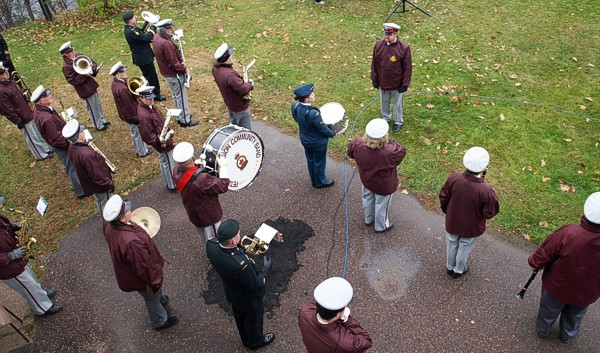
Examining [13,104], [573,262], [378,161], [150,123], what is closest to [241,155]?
[378,161]

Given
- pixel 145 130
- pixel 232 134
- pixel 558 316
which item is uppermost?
pixel 232 134

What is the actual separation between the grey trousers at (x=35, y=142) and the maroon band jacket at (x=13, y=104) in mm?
164

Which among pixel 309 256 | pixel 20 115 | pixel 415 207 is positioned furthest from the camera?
pixel 20 115

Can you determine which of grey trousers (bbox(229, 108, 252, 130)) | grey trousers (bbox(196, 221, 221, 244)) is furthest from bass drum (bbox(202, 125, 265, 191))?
grey trousers (bbox(229, 108, 252, 130))

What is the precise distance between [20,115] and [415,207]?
27.9 ft

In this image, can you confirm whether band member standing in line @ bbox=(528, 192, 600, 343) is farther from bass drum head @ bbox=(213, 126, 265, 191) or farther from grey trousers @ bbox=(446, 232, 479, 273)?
bass drum head @ bbox=(213, 126, 265, 191)

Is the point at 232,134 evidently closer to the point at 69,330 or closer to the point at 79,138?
the point at 79,138

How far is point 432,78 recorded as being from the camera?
444 inches

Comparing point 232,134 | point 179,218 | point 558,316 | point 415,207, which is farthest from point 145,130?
point 558,316

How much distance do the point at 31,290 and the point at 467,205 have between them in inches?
243

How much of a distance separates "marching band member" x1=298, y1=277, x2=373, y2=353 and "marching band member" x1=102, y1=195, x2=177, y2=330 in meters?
2.27

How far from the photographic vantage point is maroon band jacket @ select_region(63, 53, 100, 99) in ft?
32.1

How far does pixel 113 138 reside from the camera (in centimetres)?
1045

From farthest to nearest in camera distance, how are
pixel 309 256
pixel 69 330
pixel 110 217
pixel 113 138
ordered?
pixel 113 138 < pixel 309 256 < pixel 69 330 < pixel 110 217
